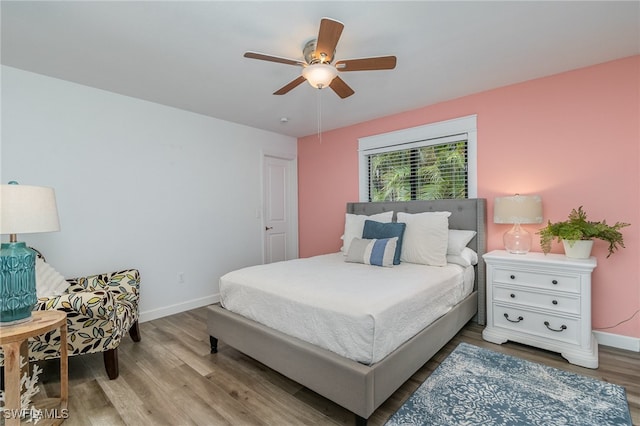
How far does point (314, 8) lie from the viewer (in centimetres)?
178

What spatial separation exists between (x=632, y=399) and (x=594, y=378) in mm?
212

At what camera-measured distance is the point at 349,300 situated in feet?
5.58

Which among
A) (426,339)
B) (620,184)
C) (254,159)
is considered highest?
(254,159)

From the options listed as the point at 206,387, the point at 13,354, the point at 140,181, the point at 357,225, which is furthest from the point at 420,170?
the point at 13,354

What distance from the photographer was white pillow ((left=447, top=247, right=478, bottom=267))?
280 centimetres

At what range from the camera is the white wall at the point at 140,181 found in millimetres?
2586

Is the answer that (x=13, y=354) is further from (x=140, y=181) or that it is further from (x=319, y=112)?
(x=319, y=112)

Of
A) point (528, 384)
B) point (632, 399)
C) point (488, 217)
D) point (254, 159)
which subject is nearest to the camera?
point (632, 399)

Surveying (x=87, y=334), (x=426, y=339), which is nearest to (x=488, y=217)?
(x=426, y=339)

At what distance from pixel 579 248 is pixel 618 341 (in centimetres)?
88

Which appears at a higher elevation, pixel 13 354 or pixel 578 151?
pixel 578 151

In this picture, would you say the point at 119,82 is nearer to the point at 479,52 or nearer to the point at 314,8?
the point at 314,8

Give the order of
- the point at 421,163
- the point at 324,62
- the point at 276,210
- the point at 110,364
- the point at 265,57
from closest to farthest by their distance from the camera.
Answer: the point at 265,57 < the point at 324,62 < the point at 110,364 < the point at 421,163 < the point at 276,210

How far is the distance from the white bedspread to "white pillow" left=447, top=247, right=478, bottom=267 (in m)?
0.11
